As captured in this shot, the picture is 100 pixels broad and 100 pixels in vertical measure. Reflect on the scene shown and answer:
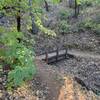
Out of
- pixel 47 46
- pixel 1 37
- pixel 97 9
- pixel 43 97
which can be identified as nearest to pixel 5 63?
pixel 1 37

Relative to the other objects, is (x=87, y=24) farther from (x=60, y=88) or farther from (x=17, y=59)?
(x=17, y=59)

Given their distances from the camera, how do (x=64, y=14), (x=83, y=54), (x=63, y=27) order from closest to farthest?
(x=83, y=54)
(x=63, y=27)
(x=64, y=14)

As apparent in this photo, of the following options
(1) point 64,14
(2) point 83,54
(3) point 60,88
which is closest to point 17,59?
(3) point 60,88

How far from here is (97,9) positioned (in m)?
36.0

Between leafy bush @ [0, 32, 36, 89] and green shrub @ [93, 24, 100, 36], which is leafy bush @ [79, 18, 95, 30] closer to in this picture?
green shrub @ [93, 24, 100, 36]

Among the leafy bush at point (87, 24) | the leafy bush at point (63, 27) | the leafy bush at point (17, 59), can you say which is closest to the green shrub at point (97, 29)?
the leafy bush at point (87, 24)

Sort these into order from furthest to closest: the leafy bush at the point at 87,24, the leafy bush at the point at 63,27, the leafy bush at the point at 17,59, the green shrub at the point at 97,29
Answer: the leafy bush at the point at 87,24 < the leafy bush at the point at 63,27 < the green shrub at the point at 97,29 < the leafy bush at the point at 17,59

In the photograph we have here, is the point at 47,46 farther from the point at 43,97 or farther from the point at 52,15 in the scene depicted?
the point at 43,97

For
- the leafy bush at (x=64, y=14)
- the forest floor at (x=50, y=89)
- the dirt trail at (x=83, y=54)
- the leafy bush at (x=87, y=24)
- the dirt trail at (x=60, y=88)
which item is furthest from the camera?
the leafy bush at (x=64, y=14)

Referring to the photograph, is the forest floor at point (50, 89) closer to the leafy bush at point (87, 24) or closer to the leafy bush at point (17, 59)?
the leafy bush at point (17, 59)

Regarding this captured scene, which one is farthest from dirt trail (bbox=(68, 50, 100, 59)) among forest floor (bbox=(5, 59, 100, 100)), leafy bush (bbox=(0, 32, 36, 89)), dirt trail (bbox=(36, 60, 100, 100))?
leafy bush (bbox=(0, 32, 36, 89))

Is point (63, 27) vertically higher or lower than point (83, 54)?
higher

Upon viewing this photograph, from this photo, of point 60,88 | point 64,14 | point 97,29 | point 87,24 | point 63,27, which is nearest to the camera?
point 60,88

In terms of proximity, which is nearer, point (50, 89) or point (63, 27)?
point (50, 89)
